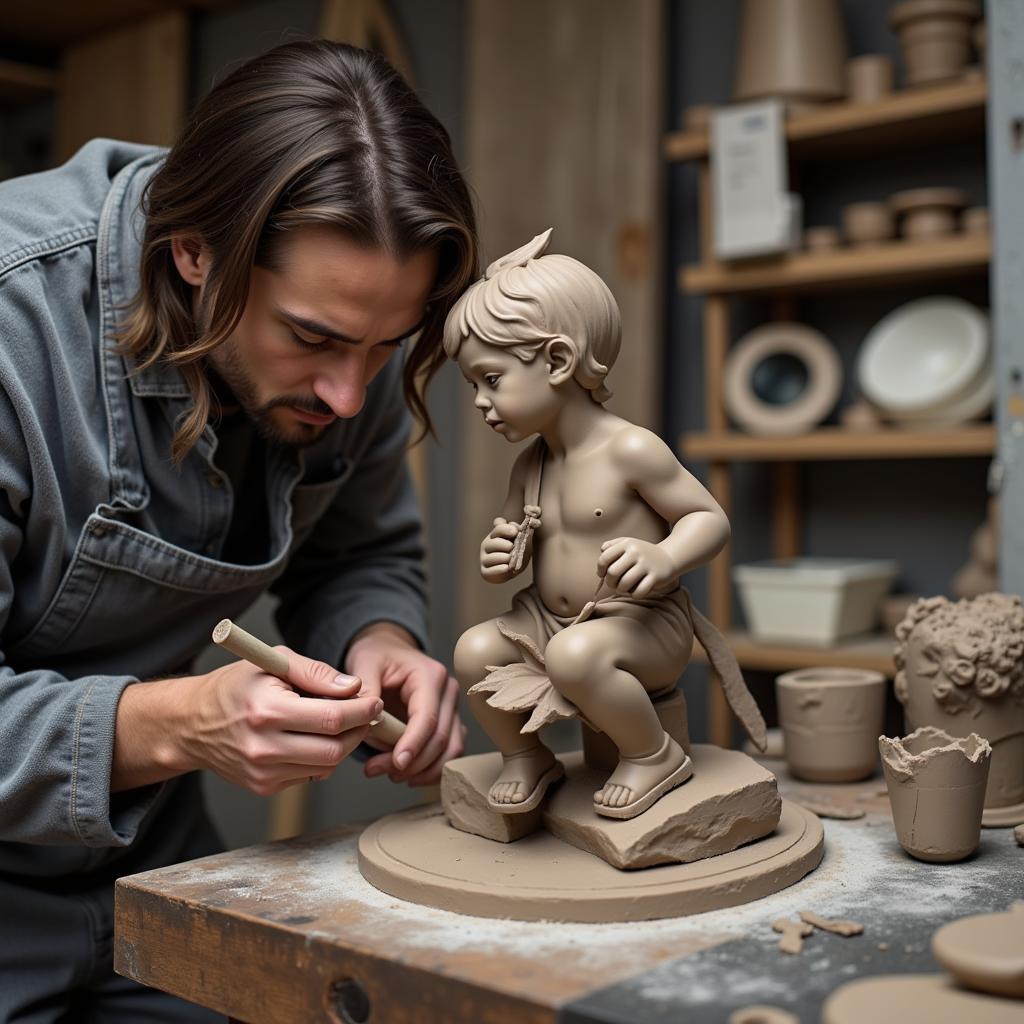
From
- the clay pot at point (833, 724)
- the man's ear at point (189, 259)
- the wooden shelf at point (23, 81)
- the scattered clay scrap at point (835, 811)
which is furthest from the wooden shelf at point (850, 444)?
the wooden shelf at point (23, 81)

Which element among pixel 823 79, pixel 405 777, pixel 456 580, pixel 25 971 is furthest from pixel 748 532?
pixel 25 971

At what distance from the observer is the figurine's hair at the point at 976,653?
4.15 ft

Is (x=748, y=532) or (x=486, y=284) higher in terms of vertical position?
(x=486, y=284)

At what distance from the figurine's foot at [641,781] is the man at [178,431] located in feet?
0.81

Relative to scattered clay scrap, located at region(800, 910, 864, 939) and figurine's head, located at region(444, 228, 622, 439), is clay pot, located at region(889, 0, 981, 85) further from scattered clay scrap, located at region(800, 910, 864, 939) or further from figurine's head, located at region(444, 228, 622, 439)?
scattered clay scrap, located at region(800, 910, 864, 939)

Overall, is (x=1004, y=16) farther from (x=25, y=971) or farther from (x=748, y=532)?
(x=25, y=971)

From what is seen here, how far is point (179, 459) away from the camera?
1333mm

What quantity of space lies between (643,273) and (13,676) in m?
2.14

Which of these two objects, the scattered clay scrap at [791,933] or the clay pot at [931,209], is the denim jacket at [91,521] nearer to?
the scattered clay scrap at [791,933]

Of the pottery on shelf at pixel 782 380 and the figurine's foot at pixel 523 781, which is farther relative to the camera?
the pottery on shelf at pixel 782 380

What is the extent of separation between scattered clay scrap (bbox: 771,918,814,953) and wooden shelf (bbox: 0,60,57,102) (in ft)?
13.7

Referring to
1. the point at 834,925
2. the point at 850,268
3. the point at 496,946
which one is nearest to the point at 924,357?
the point at 850,268

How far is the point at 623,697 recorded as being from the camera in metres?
1.08

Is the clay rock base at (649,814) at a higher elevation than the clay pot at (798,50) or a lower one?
lower
